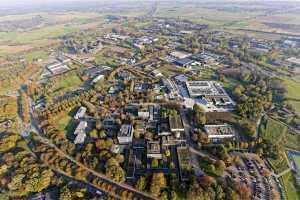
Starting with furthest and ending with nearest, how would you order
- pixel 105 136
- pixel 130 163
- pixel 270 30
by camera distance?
pixel 270 30 < pixel 105 136 < pixel 130 163

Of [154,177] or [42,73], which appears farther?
[42,73]

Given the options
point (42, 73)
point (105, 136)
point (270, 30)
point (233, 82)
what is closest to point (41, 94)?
point (42, 73)

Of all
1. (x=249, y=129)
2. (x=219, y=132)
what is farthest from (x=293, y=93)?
(x=219, y=132)

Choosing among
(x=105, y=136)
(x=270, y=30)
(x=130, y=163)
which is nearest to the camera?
(x=130, y=163)

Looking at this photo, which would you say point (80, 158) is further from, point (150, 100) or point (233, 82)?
point (233, 82)

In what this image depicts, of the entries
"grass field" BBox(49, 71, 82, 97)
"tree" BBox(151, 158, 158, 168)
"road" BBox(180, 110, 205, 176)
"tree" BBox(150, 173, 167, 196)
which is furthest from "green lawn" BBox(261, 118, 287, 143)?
"grass field" BBox(49, 71, 82, 97)

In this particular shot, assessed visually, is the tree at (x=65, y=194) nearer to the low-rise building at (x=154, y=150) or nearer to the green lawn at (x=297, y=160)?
the low-rise building at (x=154, y=150)

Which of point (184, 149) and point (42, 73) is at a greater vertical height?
point (42, 73)
